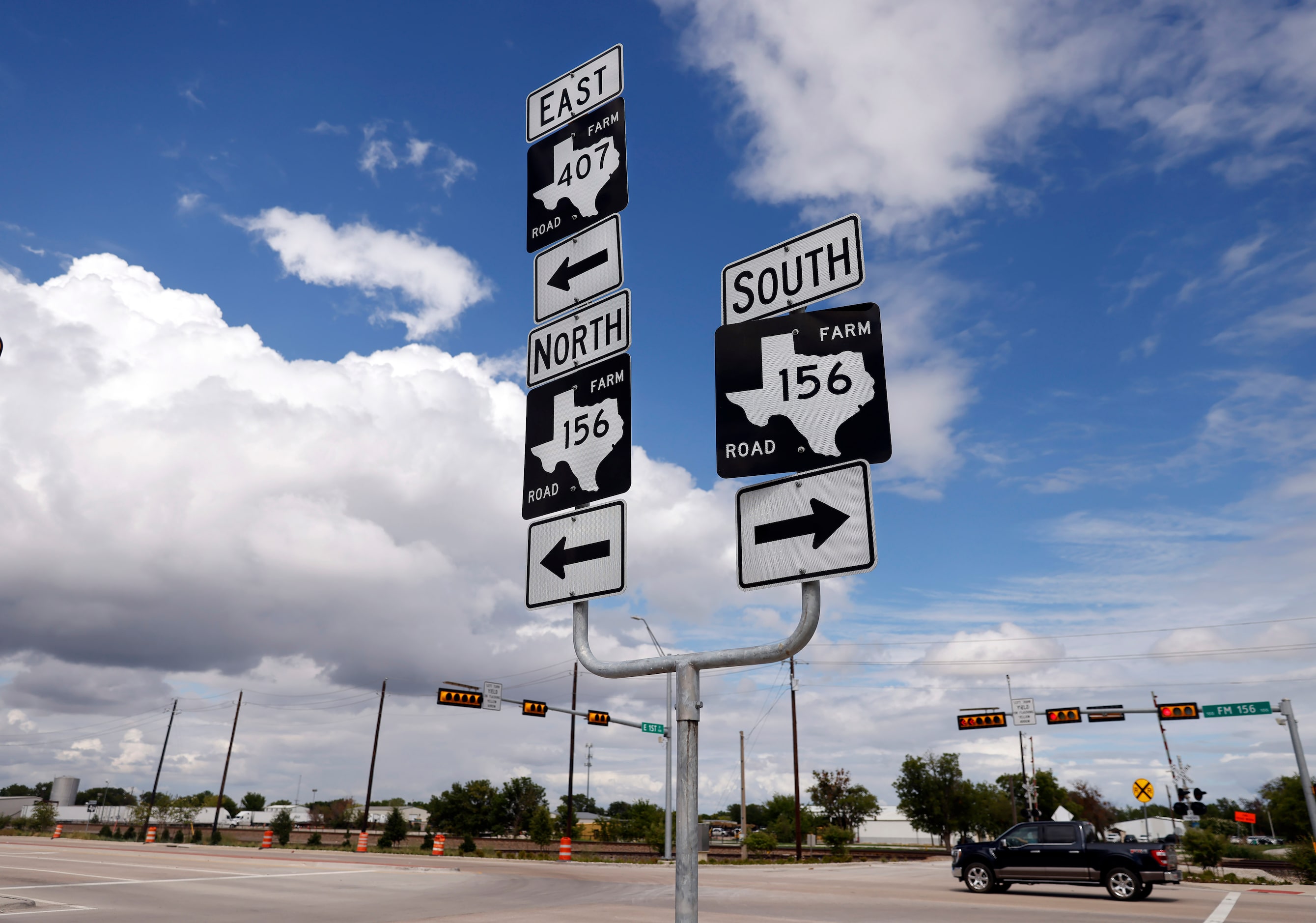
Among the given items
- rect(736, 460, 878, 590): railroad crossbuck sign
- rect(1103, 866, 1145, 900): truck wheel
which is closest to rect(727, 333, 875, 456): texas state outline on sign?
rect(736, 460, 878, 590): railroad crossbuck sign

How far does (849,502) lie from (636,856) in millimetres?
45859

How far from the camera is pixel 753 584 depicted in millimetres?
2217

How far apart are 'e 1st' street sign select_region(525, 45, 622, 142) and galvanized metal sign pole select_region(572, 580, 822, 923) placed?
2.13m

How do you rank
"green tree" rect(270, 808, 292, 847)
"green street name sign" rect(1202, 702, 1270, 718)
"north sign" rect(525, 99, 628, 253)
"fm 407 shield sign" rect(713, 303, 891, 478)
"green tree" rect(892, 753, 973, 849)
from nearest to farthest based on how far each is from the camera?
"fm 407 shield sign" rect(713, 303, 891, 478) → "north sign" rect(525, 99, 628, 253) → "green street name sign" rect(1202, 702, 1270, 718) → "green tree" rect(270, 808, 292, 847) → "green tree" rect(892, 753, 973, 849)

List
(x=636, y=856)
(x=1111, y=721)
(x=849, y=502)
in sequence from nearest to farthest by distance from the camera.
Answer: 1. (x=849, y=502)
2. (x=1111, y=721)
3. (x=636, y=856)

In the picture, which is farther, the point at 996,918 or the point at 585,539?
the point at 996,918

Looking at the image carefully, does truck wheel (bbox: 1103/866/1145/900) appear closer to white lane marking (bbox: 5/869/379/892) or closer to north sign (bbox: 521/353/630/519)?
white lane marking (bbox: 5/869/379/892)

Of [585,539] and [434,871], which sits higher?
[585,539]

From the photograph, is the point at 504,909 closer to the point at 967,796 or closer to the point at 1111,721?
the point at 1111,721

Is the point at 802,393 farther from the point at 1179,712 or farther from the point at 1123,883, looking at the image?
the point at 1179,712

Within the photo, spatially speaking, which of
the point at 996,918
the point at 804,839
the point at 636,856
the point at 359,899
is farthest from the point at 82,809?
the point at 996,918

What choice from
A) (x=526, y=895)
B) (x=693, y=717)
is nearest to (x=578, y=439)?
(x=693, y=717)

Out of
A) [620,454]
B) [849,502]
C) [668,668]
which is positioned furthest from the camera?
[620,454]

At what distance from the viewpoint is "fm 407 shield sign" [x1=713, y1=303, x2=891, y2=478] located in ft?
7.15
